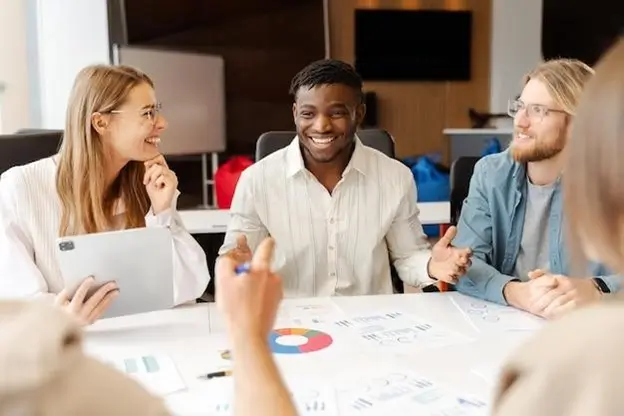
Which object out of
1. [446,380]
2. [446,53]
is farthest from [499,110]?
[446,380]

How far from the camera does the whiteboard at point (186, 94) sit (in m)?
4.09

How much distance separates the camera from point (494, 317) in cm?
162

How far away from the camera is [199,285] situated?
1.82m

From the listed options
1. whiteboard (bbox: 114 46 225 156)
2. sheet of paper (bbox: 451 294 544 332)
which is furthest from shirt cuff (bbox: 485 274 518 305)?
whiteboard (bbox: 114 46 225 156)

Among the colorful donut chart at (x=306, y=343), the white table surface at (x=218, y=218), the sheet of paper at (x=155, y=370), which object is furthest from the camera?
the white table surface at (x=218, y=218)

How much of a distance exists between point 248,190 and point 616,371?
164 centimetres

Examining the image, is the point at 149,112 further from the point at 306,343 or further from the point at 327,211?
the point at 306,343

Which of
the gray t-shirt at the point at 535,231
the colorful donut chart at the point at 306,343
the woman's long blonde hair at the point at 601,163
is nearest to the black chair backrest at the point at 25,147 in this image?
Answer: the colorful donut chart at the point at 306,343

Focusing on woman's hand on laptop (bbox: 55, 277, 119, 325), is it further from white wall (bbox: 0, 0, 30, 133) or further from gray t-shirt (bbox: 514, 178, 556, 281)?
white wall (bbox: 0, 0, 30, 133)

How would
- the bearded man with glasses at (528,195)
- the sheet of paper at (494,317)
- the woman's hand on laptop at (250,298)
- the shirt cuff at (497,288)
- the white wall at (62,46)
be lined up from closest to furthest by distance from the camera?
the woman's hand on laptop at (250,298) < the sheet of paper at (494,317) < the shirt cuff at (497,288) < the bearded man with glasses at (528,195) < the white wall at (62,46)

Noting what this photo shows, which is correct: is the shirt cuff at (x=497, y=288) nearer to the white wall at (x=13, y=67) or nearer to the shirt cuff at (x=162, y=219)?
the shirt cuff at (x=162, y=219)

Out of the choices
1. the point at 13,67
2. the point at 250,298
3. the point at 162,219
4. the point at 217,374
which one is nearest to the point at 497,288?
the point at 217,374

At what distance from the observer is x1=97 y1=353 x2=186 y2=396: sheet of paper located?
1.22 metres

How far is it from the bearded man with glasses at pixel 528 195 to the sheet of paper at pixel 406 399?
60cm
